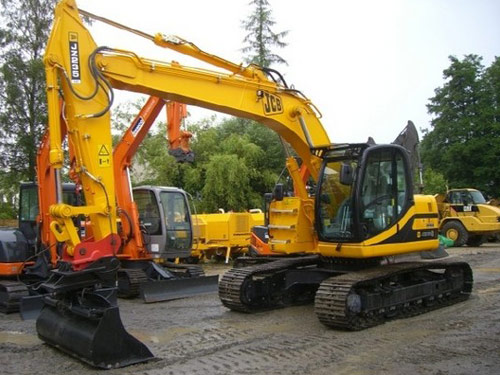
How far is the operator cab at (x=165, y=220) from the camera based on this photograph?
11078 millimetres

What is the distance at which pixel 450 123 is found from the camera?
1372 inches

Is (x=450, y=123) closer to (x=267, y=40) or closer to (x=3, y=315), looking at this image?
(x=267, y=40)

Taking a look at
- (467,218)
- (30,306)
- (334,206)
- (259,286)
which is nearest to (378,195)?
(334,206)

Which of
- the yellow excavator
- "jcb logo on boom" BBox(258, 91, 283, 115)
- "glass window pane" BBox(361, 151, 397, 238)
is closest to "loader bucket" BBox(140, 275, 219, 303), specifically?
the yellow excavator

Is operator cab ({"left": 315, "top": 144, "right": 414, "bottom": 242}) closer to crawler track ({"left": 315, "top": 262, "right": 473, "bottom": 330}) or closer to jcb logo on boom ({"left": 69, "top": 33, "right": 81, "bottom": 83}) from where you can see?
crawler track ({"left": 315, "top": 262, "right": 473, "bottom": 330})

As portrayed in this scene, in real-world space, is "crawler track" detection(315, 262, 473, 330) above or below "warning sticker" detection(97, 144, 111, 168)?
below

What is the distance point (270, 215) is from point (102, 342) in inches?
162

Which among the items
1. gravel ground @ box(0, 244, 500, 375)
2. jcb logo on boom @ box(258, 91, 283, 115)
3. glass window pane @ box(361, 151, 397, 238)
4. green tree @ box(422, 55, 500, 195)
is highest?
green tree @ box(422, 55, 500, 195)

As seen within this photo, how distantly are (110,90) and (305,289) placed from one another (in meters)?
4.62

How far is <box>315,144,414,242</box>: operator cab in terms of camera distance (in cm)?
757

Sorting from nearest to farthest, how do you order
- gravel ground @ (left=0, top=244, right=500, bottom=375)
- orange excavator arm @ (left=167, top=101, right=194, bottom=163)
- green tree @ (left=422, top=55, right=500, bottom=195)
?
gravel ground @ (left=0, top=244, right=500, bottom=375) → orange excavator arm @ (left=167, top=101, right=194, bottom=163) → green tree @ (left=422, top=55, right=500, bottom=195)

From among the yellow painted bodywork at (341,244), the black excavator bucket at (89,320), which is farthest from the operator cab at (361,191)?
the black excavator bucket at (89,320)

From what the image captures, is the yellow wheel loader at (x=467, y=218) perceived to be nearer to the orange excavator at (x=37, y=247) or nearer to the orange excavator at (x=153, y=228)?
the orange excavator at (x=153, y=228)

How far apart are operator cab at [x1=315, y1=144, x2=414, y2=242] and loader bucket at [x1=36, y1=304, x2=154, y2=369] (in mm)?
3305
